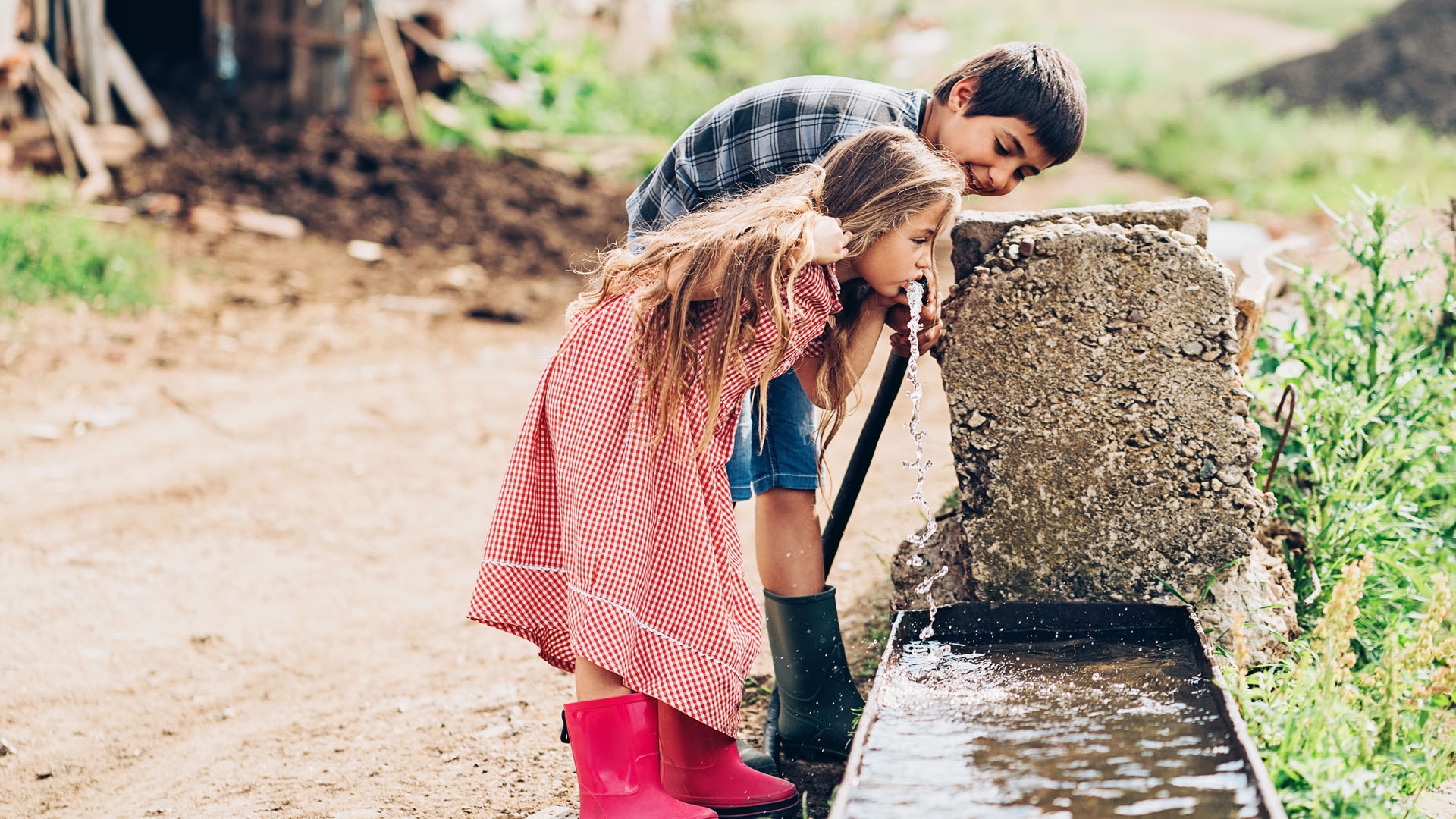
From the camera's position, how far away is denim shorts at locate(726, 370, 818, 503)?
8.87 ft

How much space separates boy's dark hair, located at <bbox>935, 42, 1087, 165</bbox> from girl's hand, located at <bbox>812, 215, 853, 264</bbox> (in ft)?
1.51

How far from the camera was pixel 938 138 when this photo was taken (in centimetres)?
252

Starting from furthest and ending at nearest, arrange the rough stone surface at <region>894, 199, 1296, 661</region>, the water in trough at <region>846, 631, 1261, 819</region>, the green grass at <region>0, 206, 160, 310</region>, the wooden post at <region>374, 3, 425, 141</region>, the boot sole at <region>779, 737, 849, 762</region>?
the wooden post at <region>374, 3, 425, 141</region>
the green grass at <region>0, 206, 160, 310</region>
the boot sole at <region>779, 737, 849, 762</region>
the rough stone surface at <region>894, 199, 1296, 661</region>
the water in trough at <region>846, 631, 1261, 819</region>

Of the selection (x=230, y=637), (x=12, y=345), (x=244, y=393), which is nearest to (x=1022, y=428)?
(x=230, y=637)

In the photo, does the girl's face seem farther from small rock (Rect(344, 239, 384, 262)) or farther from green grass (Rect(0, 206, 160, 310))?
small rock (Rect(344, 239, 384, 262))

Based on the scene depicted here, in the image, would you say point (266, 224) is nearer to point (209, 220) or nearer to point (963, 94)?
point (209, 220)

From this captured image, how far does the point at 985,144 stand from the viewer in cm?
246

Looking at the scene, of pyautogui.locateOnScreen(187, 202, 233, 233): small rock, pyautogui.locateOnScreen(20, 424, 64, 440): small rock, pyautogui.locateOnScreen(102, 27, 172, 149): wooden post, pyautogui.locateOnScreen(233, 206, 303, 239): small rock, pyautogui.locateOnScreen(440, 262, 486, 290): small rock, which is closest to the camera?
pyautogui.locateOnScreen(20, 424, 64, 440): small rock

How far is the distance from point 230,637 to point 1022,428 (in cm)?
242

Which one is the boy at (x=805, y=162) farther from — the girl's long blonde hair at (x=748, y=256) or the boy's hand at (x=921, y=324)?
the girl's long blonde hair at (x=748, y=256)

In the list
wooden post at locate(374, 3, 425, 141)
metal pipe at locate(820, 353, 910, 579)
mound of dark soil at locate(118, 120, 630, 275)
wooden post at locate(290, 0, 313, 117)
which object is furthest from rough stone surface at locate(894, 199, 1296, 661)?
wooden post at locate(290, 0, 313, 117)

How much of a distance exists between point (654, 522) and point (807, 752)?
808mm

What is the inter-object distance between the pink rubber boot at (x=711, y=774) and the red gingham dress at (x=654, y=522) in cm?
10

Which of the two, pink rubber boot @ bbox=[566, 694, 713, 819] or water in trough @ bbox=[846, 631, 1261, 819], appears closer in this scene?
water in trough @ bbox=[846, 631, 1261, 819]
